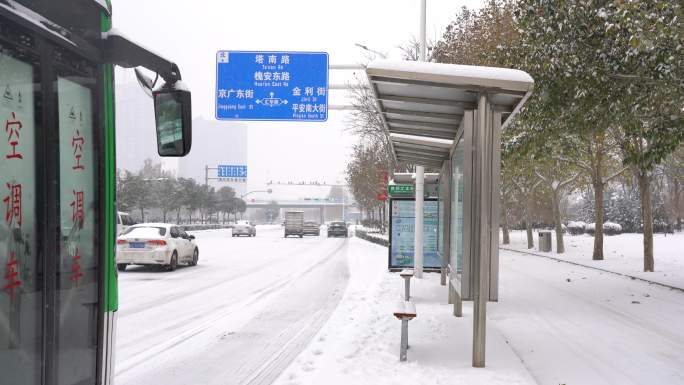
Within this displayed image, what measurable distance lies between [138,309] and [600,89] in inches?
384

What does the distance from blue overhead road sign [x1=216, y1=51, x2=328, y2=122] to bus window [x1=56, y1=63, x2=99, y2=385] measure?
15.5 metres

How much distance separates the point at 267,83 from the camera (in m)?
18.6

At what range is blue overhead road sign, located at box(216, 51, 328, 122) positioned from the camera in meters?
18.4

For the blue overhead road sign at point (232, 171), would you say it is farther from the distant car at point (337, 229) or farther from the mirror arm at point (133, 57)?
the mirror arm at point (133, 57)

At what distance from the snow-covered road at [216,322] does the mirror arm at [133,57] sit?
3.64 m

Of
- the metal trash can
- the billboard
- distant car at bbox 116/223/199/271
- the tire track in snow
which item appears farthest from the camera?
the metal trash can

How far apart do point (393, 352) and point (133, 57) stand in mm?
4995

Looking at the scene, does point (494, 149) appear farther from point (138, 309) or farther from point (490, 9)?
point (490, 9)

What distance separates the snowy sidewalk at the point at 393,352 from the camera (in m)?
5.99

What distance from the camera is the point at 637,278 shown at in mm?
17875

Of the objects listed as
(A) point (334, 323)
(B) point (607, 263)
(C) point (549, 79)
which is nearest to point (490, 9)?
(C) point (549, 79)

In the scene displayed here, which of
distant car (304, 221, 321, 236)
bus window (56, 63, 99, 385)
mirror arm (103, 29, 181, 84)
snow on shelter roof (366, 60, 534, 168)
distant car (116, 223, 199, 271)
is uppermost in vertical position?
snow on shelter roof (366, 60, 534, 168)

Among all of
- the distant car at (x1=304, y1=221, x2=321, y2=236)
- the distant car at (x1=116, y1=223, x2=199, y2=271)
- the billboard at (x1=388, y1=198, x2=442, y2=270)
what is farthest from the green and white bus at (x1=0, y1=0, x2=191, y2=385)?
the distant car at (x1=304, y1=221, x2=321, y2=236)

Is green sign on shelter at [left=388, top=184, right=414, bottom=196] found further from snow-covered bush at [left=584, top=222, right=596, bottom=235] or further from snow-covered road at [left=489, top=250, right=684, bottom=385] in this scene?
snow-covered bush at [left=584, top=222, right=596, bottom=235]
